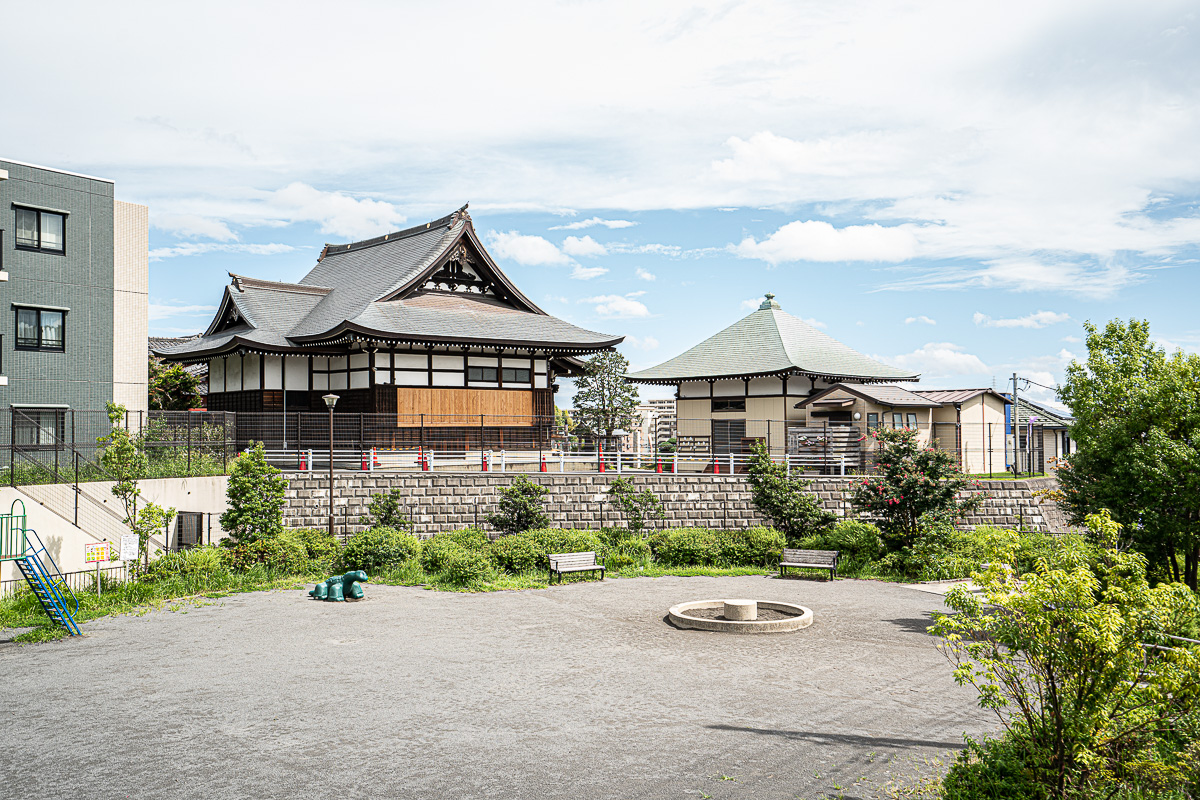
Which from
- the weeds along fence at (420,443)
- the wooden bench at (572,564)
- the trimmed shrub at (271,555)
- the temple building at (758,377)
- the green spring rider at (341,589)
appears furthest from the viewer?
the temple building at (758,377)

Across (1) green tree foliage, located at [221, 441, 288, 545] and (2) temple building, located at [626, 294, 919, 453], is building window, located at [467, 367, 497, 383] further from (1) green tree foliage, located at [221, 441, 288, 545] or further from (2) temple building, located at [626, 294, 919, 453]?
(1) green tree foliage, located at [221, 441, 288, 545]

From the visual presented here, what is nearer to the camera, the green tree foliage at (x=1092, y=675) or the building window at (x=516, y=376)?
the green tree foliage at (x=1092, y=675)

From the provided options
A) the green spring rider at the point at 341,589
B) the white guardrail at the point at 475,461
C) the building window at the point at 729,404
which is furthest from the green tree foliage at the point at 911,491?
the building window at the point at 729,404

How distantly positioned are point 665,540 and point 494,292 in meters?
16.3

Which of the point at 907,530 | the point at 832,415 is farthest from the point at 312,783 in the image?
the point at 832,415

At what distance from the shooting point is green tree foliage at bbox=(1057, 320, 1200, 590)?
16.0 m

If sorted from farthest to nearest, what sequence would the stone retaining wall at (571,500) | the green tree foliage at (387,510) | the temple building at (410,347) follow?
1. the temple building at (410,347)
2. the stone retaining wall at (571,500)
3. the green tree foliage at (387,510)

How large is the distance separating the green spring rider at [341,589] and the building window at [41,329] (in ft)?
46.9

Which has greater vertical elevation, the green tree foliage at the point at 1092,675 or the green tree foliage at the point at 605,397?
the green tree foliage at the point at 605,397

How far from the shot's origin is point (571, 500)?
26078 mm

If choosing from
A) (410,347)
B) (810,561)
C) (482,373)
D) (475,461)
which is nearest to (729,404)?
(482,373)

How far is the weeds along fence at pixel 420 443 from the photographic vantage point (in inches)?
933

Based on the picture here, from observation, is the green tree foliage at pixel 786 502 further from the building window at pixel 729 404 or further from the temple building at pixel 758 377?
the building window at pixel 729 404

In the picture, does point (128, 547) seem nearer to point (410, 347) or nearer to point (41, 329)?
point (41, 329)
